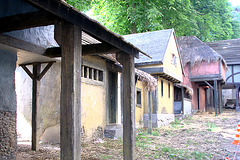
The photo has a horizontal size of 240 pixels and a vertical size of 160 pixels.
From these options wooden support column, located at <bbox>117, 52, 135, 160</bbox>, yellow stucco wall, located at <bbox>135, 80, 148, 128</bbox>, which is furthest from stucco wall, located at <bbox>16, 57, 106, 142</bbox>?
yellow stucco wall, located at <bbox>135, 80, 148, 128</bbox>

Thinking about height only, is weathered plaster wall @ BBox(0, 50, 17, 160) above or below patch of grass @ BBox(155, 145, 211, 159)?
above

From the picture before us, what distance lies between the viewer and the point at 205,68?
75.4 feet

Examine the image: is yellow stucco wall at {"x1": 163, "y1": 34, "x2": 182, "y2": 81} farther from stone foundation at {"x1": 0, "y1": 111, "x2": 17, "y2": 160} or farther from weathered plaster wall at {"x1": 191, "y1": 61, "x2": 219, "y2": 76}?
stone foundation at {"x1": 0, "y1": 111, "x2": 17, "y2": 160}

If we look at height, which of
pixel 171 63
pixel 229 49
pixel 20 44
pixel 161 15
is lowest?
pixel 20 44

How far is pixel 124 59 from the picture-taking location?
5957mm

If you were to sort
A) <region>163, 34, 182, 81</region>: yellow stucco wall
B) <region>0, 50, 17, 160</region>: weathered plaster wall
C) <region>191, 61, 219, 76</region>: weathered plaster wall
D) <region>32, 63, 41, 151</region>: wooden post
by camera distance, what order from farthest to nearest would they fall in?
<region>191, 61, 219, 76</region>: weathered plaster wall < <region>163, 34, 182, 81</region>: yellow stucco wall < <region>32, 63, 41, 151</region>: wooden post < <region>0, 50, 17, 160</region>: weathered plaster wall

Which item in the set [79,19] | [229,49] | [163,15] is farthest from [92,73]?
[229,49]

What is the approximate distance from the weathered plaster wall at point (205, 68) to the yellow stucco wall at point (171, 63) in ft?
12.0

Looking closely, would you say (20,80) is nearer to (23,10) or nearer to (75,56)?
(23,10)

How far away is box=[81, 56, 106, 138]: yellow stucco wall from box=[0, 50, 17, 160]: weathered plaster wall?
3.18m

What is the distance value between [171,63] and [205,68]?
23.0 feet

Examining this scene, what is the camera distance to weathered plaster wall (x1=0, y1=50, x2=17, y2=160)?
6.02 m

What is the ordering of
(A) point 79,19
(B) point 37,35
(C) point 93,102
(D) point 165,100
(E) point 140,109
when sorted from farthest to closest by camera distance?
1. (D) point 165,100
2. (E) point 140,109
3. (C) point 93,102
4. (B) point 37,35
5. (A) point 79,19

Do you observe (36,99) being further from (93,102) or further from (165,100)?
(165,100)
